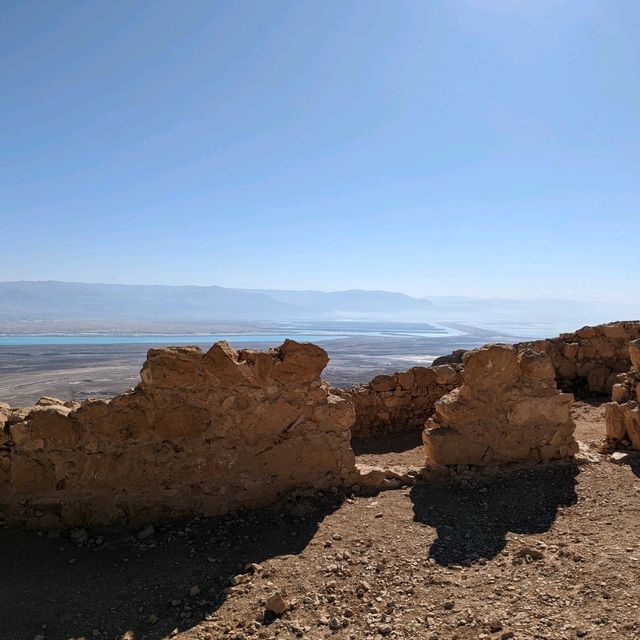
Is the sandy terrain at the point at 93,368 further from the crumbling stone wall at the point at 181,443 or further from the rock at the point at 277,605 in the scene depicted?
the rock at the point at 277,605

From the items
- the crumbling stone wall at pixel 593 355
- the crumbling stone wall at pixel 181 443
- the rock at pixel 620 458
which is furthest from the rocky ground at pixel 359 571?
the crumbling stone wall at pixel 593 355

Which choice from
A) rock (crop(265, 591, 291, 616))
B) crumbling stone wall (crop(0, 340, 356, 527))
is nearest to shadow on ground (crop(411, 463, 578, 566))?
crumbling stone wall (crop(0, 340, 356, 527))

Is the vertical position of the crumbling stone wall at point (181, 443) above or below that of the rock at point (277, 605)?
above

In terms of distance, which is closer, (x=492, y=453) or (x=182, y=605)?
(x=182, y=605)

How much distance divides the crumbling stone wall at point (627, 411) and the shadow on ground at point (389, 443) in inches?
98.7

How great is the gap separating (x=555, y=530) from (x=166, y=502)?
10.0 feet

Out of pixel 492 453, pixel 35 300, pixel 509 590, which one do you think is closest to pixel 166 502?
pixel 509 590

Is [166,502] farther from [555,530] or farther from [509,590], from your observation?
[555,530]

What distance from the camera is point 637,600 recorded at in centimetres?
283

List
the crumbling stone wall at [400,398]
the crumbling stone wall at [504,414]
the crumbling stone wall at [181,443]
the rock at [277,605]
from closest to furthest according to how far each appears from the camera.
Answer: the rock at [277,605], the crumbling stone wall at [181,443], the crumbling stone wall at [504,414], the crumbling stone wall at [400,398]

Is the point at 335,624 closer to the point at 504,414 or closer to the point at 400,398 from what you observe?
the point at 504,414

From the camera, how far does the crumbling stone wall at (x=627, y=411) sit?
527cm

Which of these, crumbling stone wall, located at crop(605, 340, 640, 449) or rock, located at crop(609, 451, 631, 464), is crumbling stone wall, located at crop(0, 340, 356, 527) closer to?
rock, located at crop(609, 451, 631, 464)

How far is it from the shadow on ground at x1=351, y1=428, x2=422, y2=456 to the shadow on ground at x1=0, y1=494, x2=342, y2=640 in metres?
2.74
